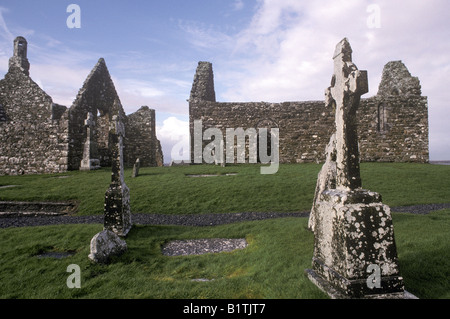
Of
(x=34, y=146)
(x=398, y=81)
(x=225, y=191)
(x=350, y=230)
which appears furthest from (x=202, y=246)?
(x=398, y=81)

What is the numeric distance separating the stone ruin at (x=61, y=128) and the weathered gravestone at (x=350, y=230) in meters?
16.6

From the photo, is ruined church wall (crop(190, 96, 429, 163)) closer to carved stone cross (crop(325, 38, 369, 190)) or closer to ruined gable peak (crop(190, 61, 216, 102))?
ruined gable peak (crop(190, 61, 216, 102))

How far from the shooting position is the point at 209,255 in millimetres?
5785

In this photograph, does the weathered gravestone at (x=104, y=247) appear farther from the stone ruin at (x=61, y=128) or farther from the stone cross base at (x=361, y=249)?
the stone ruin at (x=61, y=128)

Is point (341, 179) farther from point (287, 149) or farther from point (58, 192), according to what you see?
point (287, 149)

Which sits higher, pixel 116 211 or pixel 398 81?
pixel 398 81

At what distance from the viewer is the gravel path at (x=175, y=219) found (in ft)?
28.6

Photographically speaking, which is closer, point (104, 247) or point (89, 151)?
point (104, 247)

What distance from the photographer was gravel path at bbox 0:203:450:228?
28.6 ft

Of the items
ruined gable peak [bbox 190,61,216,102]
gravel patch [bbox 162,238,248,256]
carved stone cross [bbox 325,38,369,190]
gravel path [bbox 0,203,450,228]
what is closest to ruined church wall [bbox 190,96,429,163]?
ruined gable peak [bbox 190,61,216,102]

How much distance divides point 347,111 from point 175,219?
655cm

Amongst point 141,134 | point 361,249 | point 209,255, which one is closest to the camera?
point 361,249

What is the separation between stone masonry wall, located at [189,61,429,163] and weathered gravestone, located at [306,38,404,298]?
16250mm

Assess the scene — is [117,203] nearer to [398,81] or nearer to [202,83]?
[202,83]
